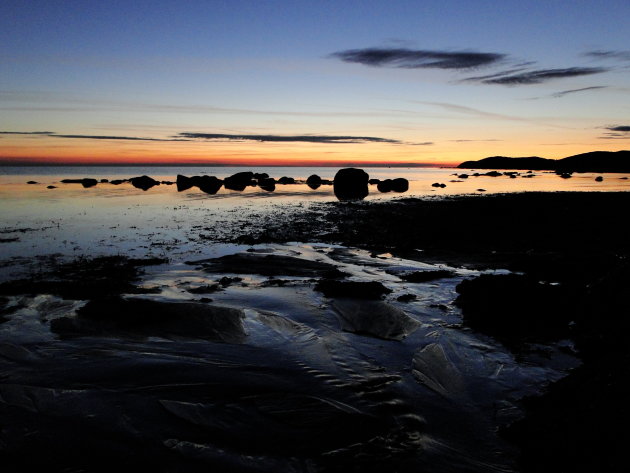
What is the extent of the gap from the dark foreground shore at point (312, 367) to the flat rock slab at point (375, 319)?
0.16 ft

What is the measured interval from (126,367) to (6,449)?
6.42 ft

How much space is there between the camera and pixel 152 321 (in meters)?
8.17

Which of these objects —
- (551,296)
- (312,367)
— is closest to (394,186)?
(551,296)

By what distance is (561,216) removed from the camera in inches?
1029

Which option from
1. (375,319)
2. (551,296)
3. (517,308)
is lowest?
(375,319)

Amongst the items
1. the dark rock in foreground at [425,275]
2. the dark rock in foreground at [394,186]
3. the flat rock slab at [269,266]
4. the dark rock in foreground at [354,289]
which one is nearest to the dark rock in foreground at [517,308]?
the dark rock in foreground at [425,275]

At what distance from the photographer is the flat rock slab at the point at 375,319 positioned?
8117mm

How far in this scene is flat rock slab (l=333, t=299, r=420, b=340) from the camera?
812 cm

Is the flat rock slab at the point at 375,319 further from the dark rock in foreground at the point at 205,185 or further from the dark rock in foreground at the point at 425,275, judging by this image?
the dark rock in foreground at the point at 205,185

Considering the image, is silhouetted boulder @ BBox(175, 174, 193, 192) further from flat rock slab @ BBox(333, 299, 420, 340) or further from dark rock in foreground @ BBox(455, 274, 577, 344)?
dark rock in foreground @ BBox(455, 274, 577, 344)

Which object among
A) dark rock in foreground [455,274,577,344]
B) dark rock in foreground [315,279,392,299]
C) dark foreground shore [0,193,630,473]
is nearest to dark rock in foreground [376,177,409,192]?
dark foreground shore [0,193,630,473]

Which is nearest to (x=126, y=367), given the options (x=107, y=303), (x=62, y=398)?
(x=62, y=398)

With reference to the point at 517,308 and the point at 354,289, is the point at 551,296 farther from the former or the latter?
the point at 354,289

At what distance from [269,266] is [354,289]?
4.02 m
